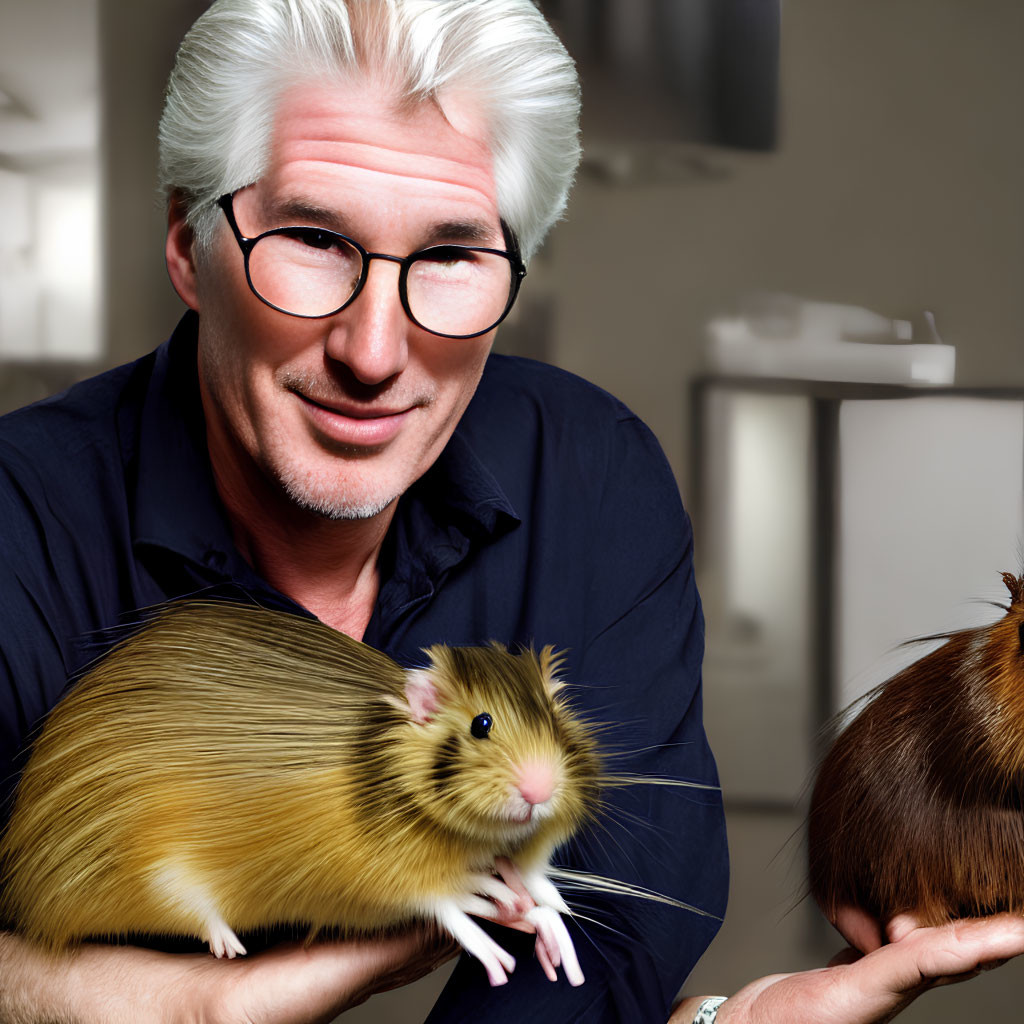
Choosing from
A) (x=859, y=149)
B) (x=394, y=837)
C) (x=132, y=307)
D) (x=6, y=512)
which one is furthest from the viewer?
(x=859, y=149)

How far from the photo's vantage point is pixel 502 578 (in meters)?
1.09

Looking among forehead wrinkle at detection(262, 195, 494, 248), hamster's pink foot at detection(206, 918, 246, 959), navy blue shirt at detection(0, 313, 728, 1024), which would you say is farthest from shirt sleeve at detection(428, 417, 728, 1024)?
forehead wrinkle at detection(262, 195, 494, 248)

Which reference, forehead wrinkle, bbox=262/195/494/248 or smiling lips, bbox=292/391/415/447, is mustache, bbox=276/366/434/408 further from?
forehead wrinkle, bbox=262/195/494/248

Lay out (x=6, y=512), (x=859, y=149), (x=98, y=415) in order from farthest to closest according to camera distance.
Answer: (x=859, y=149), (x=98, y=415), (x=6, y=512)

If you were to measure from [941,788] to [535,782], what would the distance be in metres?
0.42

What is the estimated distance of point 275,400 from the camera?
89 centimetres

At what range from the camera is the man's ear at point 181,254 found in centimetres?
98

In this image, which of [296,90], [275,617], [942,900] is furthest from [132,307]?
[942,900]

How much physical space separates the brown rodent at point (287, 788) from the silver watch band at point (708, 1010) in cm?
40

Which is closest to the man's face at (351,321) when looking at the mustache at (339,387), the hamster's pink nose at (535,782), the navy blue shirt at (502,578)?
the mustache at (339,387)

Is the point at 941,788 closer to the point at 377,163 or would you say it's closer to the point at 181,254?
the point at 377,163

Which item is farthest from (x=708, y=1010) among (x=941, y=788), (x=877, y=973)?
(x=941, y=788)

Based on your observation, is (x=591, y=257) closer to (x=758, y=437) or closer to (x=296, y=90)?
(x=758, y=437)

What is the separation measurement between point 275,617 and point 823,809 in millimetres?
556
